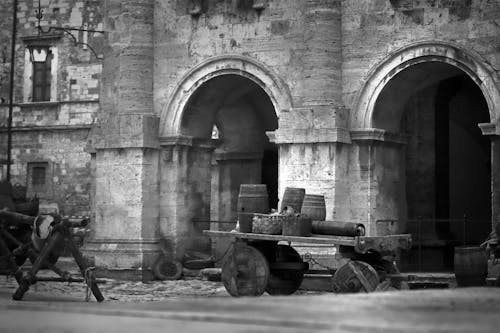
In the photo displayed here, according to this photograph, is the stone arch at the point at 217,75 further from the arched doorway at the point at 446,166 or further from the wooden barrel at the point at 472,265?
the wooden barrel at the point at 472,265

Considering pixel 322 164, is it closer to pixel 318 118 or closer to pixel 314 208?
pixel 318 118

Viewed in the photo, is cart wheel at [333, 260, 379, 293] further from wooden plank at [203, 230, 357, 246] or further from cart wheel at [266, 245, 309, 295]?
cart wheel at [266, 245, 309, 295]

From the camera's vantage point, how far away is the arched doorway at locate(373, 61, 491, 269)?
22.3 meters

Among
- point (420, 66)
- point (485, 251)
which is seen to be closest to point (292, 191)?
point (485, 251)

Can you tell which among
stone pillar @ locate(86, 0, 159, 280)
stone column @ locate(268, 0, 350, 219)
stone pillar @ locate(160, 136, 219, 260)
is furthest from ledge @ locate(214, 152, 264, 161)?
stone column @ locate(268, 0, 350, 219)

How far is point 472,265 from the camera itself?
16.1 metres

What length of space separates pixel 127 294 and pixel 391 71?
6.17m

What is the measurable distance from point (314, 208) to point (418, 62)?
3.95 m

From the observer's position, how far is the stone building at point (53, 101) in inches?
1352

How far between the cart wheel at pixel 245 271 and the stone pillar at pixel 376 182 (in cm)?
388

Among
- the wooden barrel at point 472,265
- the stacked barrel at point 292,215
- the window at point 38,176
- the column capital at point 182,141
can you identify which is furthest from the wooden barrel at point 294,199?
the window at point 38,176

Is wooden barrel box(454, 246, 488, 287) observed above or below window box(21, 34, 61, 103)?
below

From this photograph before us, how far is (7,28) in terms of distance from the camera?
35906 millimetres

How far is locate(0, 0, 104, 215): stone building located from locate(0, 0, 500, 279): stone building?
10.4m
